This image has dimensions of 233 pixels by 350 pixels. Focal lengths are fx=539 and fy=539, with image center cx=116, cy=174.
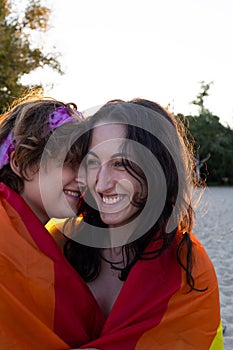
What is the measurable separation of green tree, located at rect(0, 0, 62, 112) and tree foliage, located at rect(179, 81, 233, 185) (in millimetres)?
21798

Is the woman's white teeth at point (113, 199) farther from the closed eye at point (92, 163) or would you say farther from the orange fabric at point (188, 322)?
the orange fabric at point (188, 322)

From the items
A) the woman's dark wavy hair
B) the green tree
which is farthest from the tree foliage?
the woman's dark wavy hair

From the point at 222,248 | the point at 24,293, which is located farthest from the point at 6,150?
the point at 222,248

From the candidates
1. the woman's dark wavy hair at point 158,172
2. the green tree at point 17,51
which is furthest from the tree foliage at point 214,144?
the woman's dark wavy hair at point 158,172

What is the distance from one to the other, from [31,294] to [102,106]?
88cm

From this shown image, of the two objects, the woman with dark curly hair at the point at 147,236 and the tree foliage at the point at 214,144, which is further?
the tree foliage at the point at 214,144

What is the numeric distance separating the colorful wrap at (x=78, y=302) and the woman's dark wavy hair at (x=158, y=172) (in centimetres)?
8

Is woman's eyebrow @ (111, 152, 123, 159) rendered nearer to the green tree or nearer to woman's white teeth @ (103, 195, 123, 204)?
woman's white teeth @ (103, 195, 123, 204)

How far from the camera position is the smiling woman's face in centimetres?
222

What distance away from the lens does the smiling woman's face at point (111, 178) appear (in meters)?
2.22

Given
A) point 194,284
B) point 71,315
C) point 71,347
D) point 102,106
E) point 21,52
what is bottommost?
point 71,347

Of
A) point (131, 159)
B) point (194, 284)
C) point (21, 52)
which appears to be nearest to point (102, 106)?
point (131, 159)

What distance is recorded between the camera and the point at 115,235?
8.08 feet

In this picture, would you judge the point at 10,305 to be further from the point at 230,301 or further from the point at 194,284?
the point at 230,301
